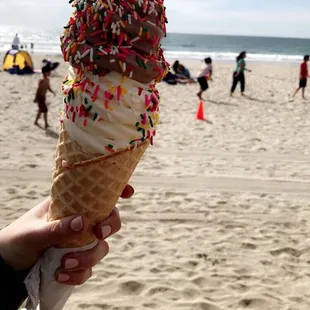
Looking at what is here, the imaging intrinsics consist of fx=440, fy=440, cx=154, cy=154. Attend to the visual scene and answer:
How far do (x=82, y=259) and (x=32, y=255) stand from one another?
21cm

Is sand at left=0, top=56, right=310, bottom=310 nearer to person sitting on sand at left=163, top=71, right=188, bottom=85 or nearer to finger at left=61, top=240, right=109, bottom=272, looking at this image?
finger at left=61, top=240, right=109, bottom=272

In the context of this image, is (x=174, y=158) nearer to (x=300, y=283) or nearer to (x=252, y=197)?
(x=252, y=197)

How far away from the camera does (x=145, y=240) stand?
198 inches

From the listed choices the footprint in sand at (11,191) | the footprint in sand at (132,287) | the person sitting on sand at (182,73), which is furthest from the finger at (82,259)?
the person sitting on sand at (182,73)

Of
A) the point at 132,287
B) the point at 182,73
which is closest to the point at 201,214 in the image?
the point at 132,287

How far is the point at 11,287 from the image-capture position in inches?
72.0

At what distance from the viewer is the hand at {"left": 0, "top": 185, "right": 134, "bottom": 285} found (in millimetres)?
1775

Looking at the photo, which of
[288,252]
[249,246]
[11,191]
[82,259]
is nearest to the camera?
[82,259]

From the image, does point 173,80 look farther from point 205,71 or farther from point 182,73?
point 205,71

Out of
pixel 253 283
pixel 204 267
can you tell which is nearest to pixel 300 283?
pixel 253 283

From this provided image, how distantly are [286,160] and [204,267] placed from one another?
454 cm

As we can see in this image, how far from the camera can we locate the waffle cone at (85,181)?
1968mm

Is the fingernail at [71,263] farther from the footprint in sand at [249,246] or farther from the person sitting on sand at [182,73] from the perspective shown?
the person sitting on sand at [182,73]

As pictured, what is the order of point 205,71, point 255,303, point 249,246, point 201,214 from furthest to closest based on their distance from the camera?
point 205,71 → point 201,214 → point 249,246 → point 255,303
